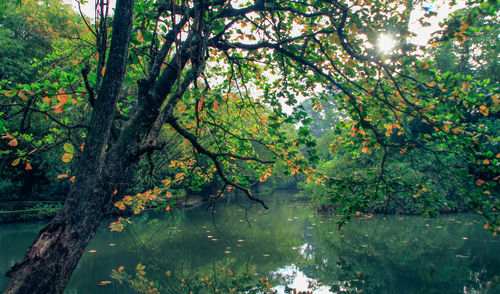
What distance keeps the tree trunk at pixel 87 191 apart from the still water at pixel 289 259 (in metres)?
1.32

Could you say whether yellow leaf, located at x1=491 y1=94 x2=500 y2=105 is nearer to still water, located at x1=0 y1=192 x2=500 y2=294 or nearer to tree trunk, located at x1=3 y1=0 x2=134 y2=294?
still water, located at x1=0 y1=192 x2=500 y2=294

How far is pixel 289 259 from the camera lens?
220 inches

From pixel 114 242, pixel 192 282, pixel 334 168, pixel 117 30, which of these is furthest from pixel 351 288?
pixel 334 168

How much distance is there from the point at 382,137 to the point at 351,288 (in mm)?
3029

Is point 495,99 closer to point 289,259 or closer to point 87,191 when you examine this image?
point 87,191

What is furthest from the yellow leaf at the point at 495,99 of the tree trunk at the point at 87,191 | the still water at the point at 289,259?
the tree trunk at the point at 87,191

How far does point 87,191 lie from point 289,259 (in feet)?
16.1

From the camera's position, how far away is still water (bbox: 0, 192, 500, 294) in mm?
4320

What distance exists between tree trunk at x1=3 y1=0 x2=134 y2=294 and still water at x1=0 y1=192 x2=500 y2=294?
132 centimetres

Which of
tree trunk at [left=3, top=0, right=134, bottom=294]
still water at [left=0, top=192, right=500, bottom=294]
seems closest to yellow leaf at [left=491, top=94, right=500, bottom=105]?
still water at [left=0, top=192, right=500, bottom=294]

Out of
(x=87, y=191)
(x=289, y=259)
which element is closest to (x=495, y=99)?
(x=87, y=191)

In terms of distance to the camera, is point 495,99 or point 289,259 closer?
point 495,99

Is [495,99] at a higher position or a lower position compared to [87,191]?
higher

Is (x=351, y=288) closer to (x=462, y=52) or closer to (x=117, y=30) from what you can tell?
(x=117, y=30)
